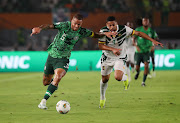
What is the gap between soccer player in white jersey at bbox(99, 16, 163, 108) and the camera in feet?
25.5

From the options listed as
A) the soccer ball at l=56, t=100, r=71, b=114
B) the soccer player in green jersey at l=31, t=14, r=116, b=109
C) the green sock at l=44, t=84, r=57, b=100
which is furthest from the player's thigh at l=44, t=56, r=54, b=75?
the soccer ball at l=56, t=100, r=71, b=114

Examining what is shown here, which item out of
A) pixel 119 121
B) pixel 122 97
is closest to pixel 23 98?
pixel 122 97

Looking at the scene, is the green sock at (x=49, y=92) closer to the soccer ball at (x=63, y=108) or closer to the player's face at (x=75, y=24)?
the soccer ball at (x=63, y=108)

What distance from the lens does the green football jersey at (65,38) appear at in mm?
7715

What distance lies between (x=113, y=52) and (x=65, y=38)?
1.07 meters

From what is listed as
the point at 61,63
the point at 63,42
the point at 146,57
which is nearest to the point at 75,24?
the point at 63,42

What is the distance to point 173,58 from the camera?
802 inches

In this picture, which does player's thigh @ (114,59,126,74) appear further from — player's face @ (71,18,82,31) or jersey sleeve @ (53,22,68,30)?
jersey sleeve @ (53,22,68,30)

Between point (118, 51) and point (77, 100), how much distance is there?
87.1 inches

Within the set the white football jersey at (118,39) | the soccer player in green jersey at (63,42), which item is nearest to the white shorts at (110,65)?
the white football jersey at (118,39)

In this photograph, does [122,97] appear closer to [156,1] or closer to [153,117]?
[153,117]

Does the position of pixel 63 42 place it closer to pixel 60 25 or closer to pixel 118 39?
pixel 60 25

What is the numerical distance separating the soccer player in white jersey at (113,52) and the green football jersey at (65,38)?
16.8 inches

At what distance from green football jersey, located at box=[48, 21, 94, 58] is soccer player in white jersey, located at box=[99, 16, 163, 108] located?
43 cm
